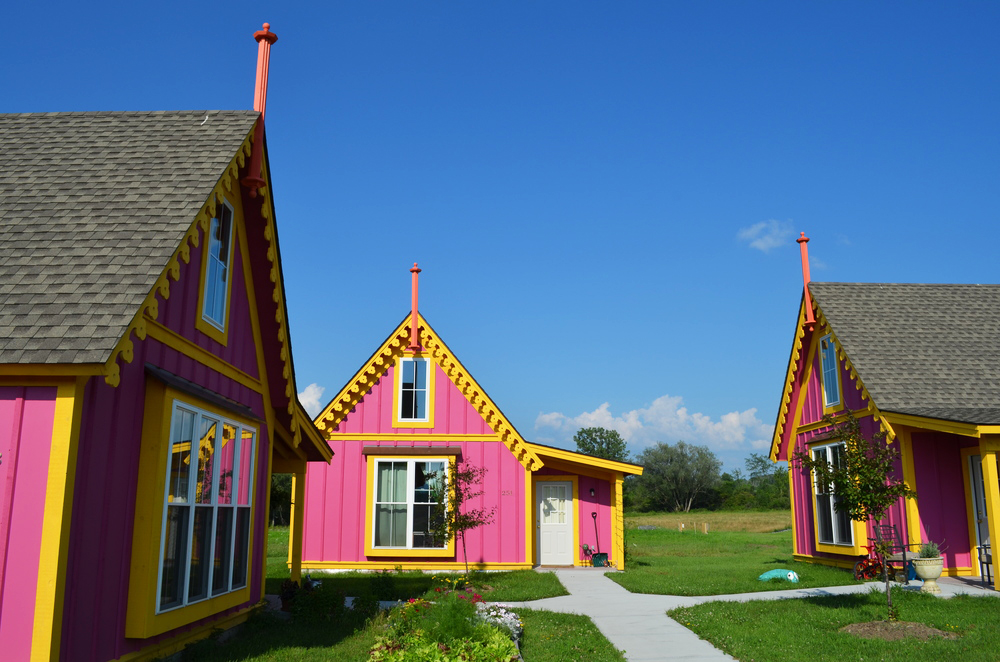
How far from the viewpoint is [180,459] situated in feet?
25.7

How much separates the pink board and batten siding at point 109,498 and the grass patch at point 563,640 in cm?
402

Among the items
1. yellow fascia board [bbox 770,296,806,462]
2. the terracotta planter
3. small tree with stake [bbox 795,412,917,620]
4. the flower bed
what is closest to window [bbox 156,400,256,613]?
the flower bed

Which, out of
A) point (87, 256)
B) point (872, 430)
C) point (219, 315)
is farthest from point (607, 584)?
point (87, 256)

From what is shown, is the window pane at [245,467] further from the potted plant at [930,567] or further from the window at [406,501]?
the potted plant at [930,567]

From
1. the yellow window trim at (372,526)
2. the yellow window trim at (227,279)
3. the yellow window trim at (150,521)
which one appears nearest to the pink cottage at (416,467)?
the yellow window trim at (372,526)

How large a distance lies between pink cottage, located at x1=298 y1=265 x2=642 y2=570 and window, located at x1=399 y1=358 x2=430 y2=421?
0.09 feet

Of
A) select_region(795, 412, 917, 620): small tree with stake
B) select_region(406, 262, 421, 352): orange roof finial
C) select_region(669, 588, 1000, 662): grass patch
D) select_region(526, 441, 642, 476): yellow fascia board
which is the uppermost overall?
select_region(406, 262, 421, 352): orange roof finial

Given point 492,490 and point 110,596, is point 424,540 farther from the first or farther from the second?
point 110,596

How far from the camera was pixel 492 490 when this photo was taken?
19938mm

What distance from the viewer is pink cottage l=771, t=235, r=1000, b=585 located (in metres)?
15.2

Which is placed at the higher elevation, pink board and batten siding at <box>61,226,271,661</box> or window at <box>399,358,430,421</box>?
window at <box>399,358,430,421</box>

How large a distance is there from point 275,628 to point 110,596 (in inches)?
144

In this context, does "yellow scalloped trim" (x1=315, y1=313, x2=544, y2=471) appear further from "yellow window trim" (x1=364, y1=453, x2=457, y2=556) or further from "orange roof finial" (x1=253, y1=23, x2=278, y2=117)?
"orange roof finial" (x1=253, y1=23, x2=278, y2=117)

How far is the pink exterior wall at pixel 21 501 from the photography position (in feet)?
18.7
